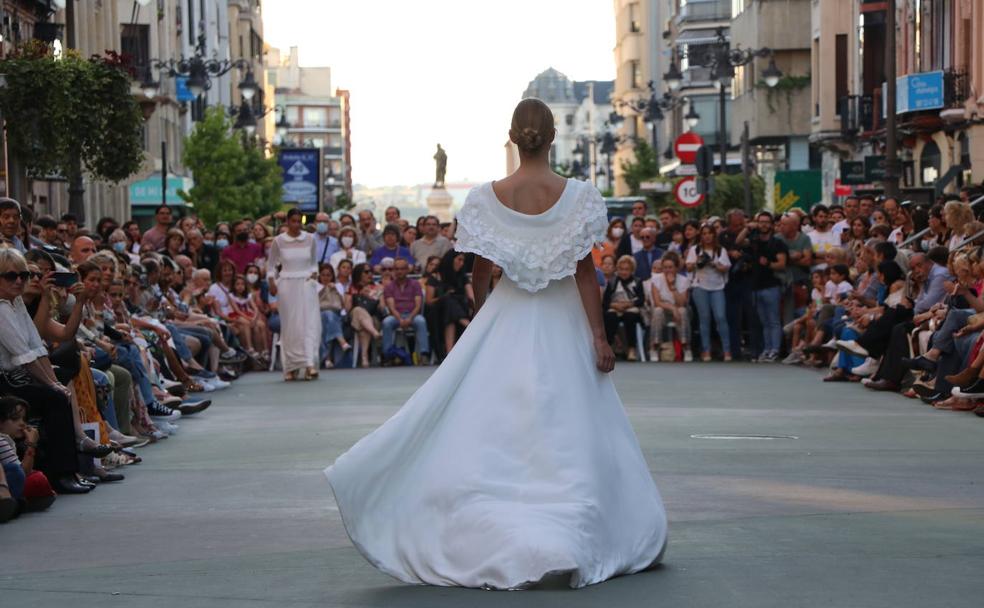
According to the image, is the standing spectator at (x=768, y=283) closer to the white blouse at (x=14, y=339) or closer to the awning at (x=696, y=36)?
the white blouse at (x=14, y=339)

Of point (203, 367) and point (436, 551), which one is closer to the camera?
point (436, 551)

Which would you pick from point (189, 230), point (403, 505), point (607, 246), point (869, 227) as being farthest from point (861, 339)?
point (403, 505)

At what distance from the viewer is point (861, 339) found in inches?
846

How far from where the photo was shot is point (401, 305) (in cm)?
2788

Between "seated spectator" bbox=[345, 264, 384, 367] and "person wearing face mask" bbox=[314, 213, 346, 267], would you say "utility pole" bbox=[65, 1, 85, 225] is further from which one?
"seated spectator" bbox=[345, 264, 384, 367]

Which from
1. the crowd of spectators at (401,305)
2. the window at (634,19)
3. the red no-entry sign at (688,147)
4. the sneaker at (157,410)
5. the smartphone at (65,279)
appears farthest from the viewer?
the window at (634,19)

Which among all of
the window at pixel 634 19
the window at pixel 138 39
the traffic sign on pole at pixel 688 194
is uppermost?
the window at pixel 634 19

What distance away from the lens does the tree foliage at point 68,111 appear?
86.9ft

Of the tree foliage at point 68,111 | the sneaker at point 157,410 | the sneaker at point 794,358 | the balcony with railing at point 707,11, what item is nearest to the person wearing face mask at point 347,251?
the tree foliage at point 68,111

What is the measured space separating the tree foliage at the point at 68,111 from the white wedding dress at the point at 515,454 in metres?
18.1

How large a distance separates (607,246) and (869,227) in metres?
4.02

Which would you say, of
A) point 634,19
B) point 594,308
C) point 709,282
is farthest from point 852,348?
point 634,19

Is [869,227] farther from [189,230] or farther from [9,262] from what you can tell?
[9,262]

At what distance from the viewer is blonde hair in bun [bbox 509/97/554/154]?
9016 mm
